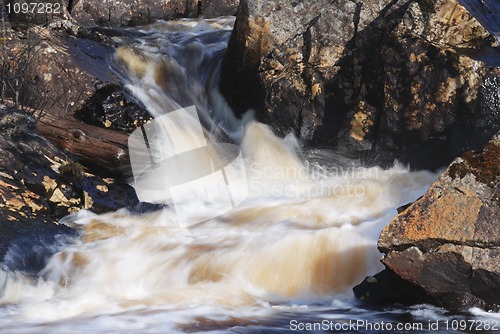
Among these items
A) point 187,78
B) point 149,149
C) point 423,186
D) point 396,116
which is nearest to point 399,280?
point 423,186

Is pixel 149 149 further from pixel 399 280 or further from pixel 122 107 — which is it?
pixel 399 280

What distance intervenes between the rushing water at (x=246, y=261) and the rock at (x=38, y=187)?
0.17 m

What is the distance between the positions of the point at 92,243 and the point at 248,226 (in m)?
1.45

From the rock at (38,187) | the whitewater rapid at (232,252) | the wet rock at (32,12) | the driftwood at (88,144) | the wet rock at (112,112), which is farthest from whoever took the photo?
the wet rock at (32,12)

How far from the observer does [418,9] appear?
297 inches

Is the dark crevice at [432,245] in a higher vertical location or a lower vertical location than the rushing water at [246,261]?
higher

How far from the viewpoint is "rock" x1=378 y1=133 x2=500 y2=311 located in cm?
460

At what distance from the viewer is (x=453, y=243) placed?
465cm

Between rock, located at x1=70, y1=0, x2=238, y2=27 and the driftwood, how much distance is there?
4.74 metres

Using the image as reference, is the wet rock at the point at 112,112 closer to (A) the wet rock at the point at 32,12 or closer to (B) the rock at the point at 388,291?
(A) the wet rock at the point at 32,12

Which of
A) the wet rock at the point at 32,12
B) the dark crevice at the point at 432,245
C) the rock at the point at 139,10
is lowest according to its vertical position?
the dark crevice at the point at 432,245

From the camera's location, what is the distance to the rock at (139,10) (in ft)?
38.2

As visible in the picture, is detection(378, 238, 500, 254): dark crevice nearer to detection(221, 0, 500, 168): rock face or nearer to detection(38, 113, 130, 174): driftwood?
detection(221, 0, 500, 168): rock face
